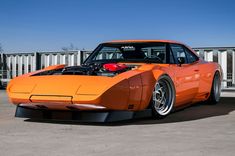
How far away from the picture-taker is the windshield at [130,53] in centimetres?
627

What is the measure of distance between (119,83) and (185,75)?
1.88m

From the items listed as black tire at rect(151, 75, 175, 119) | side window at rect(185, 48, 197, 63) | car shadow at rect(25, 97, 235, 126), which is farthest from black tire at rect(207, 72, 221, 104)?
black tire at rect(151, 75, 175, 119)

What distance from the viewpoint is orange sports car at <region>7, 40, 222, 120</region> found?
4836mm

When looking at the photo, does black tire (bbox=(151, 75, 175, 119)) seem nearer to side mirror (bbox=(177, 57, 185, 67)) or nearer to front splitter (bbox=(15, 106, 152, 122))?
front splitter (bbox=(15, 106, 152, 122))

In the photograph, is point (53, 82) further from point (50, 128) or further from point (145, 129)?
point (145, 129)

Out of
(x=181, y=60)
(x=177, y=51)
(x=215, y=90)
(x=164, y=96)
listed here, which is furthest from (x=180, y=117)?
(x=215, y=90)

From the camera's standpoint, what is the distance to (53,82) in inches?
200

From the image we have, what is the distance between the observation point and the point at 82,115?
4977mm

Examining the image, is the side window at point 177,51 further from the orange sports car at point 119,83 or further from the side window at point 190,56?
the side window at point 190,56

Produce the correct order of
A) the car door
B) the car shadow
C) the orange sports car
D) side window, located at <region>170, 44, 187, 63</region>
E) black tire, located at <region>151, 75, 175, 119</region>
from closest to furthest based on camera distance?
the orange sports car
the car shadow
black tire, located at <region>151, 75, 175, 119</region>
the car door
side window, located at <region>170, 44, 187, 63</region>

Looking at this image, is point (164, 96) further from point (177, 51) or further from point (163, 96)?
point (177, 51)

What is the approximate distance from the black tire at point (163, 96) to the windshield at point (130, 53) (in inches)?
18.4

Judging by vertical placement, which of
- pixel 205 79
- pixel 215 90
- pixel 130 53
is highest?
pixel 130 53

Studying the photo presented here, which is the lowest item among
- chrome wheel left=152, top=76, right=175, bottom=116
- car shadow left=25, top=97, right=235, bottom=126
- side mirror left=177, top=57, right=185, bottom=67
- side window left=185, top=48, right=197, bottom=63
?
car shadow left=25, top=97, right=235, bottom=126
